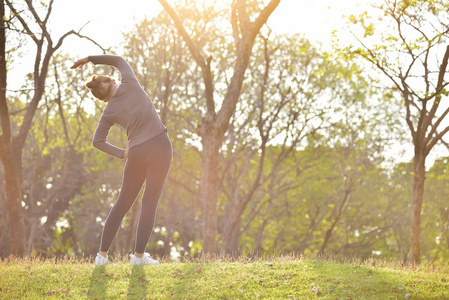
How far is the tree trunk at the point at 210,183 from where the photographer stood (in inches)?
533

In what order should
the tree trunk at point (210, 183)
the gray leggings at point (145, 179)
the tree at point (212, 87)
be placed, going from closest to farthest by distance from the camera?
the gray leggings at point (145, 179)
the tree at point (212, 87)
the tree trunk at point (210, 183)

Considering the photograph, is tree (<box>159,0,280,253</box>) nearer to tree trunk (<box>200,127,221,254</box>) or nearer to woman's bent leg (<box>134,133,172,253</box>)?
tree trunk (<box>200,127,221,254</box>)

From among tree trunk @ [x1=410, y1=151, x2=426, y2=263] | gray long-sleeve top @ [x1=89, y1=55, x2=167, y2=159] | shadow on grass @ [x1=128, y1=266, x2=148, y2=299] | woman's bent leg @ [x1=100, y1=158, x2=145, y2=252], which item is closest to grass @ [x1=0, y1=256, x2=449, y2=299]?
shadow on grass @ [x1=128, y1=266, x2=148, y2=299]

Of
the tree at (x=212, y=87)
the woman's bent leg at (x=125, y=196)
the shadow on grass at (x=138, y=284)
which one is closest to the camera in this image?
the shadow on grass at (x=138, y=284)

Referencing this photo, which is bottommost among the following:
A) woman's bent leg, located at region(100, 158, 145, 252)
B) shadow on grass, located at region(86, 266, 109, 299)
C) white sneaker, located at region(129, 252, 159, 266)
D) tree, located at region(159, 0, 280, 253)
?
shadow on grass, located at region(86, 266, 109, 299)

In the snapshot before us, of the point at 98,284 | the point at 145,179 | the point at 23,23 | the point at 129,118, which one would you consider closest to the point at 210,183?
the point at 23,23

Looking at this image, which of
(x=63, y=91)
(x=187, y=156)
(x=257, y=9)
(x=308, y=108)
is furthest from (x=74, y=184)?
(x=257, y=9)

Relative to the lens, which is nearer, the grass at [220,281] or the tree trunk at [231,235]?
the grass at [220,281]

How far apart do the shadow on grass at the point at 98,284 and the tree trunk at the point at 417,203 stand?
873 centimetres

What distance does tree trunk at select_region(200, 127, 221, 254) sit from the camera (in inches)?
533

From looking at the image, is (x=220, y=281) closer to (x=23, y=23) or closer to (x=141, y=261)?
(x=141, y=261)

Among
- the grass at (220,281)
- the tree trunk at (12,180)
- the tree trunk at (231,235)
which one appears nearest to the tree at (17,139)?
the tree trunk at (12,180)

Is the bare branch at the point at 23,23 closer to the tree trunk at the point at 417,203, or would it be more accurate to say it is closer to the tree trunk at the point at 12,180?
the tree trunk at the point at 12,180

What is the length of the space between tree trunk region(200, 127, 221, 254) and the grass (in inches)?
215
